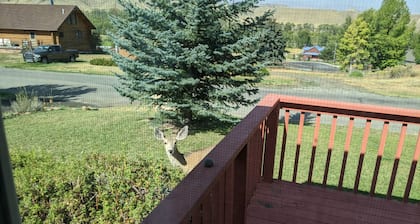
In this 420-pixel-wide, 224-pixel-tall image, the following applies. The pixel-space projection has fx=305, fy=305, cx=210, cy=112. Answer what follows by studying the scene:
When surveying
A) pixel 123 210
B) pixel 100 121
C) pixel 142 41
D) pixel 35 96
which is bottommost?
pixel 123 210

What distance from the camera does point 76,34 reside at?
1.03m

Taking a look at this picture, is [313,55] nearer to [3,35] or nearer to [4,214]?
[3,35]

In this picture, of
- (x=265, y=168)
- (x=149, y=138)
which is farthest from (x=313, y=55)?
(x=149, y=138)

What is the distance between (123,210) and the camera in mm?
1655

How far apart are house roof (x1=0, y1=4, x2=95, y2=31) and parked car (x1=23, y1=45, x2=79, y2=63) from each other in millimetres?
56

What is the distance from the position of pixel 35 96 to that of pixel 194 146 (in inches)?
55.5

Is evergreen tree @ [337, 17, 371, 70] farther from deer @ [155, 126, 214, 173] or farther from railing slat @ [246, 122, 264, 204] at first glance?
deer @ [155, 126, 214, 173]

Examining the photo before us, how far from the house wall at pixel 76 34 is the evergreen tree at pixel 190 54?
1.57 m

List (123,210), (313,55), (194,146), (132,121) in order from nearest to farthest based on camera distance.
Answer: (313,55) → (123,210) → (132,121) → (194,146)

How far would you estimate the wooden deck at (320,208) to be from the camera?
1.53 meters

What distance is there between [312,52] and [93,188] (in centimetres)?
141

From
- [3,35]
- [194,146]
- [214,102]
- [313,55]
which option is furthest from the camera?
[214,102]

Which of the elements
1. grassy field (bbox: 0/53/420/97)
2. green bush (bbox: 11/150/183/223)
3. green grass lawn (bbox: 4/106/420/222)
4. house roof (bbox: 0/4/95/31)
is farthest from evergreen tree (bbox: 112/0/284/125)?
house roof (bbox: 0/4/95/31)

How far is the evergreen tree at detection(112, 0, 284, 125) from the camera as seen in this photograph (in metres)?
2.81
